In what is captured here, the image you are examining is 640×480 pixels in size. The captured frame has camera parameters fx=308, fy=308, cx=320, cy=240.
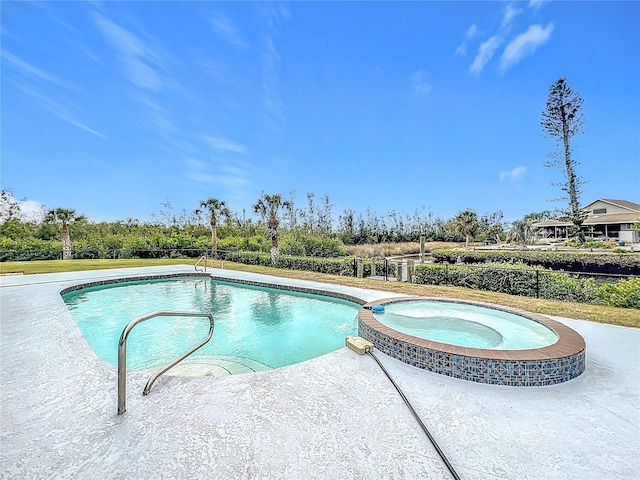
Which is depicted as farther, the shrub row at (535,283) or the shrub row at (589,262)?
the shrub row at (589,262)

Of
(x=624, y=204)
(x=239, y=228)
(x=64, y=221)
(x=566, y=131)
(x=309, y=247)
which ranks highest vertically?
(x=566, y=131)

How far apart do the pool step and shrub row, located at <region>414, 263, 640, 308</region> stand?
643 centimetres

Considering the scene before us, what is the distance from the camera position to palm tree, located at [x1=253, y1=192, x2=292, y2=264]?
14.4 m

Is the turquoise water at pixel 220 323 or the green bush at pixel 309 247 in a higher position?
the green bush at pixel 309 247

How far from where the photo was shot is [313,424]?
219cm

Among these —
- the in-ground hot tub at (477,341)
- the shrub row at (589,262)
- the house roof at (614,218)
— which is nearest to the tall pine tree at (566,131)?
the house roof at (614,218)

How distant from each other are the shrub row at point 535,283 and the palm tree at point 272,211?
7238 mm

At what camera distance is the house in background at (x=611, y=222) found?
26172 mm

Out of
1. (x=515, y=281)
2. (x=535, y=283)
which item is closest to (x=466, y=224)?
(x=515, y=281)

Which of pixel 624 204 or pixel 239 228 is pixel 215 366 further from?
pixel 624 204

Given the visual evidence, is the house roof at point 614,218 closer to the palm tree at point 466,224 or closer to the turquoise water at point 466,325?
the palm tree at point 466,224

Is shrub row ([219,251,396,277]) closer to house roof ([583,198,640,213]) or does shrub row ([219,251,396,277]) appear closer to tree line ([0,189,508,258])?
tree line ([0,189,508,258])

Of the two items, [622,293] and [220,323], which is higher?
[622,293]

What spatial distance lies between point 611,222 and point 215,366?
36.0 meters
